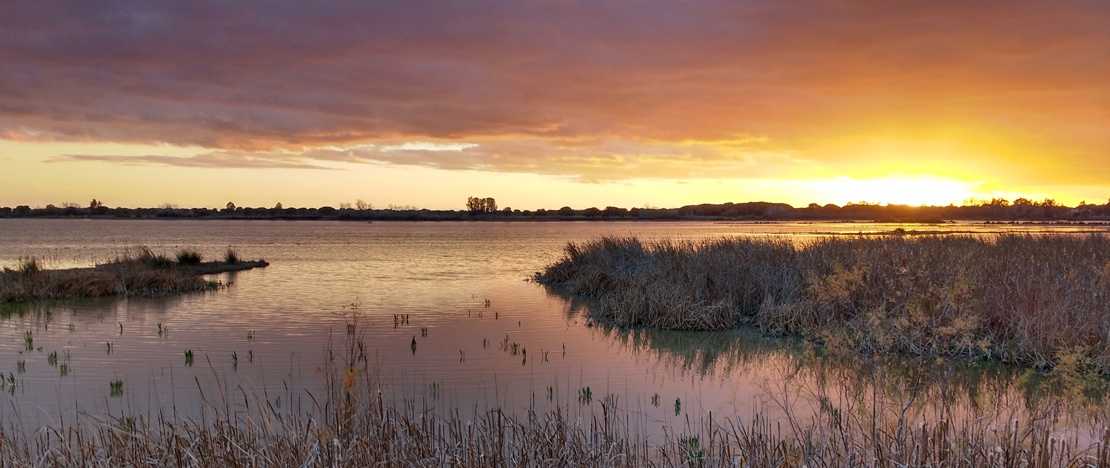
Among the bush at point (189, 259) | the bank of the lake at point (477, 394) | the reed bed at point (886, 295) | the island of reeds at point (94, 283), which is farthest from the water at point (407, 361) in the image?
the bush at point (189, 259)

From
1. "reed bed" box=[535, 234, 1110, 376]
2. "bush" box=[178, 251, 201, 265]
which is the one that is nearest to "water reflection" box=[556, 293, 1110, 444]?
"reed bed" box=[535, 234, 1110, 376]

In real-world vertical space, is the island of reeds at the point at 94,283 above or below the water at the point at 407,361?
above

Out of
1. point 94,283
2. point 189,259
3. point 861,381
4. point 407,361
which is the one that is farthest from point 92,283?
point 861,381

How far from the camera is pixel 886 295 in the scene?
14.8 m

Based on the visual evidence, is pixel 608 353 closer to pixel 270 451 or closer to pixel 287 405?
pixel 287 405

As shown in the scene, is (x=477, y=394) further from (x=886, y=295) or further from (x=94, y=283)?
(x=94, y=283)

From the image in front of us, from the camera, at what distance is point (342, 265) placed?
41.8m

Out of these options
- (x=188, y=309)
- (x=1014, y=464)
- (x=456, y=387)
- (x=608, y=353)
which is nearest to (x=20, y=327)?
(x=188, y=309)

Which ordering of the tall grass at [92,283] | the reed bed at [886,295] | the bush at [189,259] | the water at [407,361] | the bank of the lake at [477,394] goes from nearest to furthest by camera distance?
1. the bank of the lake at [477,394]
2. the water at [407,361]
3. the reed bed at [886,295]
4. the tall grass at [92,283]
5. the bush at [189,259]

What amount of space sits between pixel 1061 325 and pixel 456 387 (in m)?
11.2

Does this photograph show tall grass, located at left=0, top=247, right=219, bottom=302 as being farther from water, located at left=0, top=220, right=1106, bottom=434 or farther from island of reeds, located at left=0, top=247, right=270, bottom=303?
water, located at left=0, top=220, right=1106, bottom=434

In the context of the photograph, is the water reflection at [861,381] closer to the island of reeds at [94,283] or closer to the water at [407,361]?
the water at [407,361]

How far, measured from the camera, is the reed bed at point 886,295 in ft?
40.6

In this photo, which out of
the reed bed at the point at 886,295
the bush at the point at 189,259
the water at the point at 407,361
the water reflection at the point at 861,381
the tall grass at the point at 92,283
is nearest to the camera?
the water reflection at the point at 861,381
